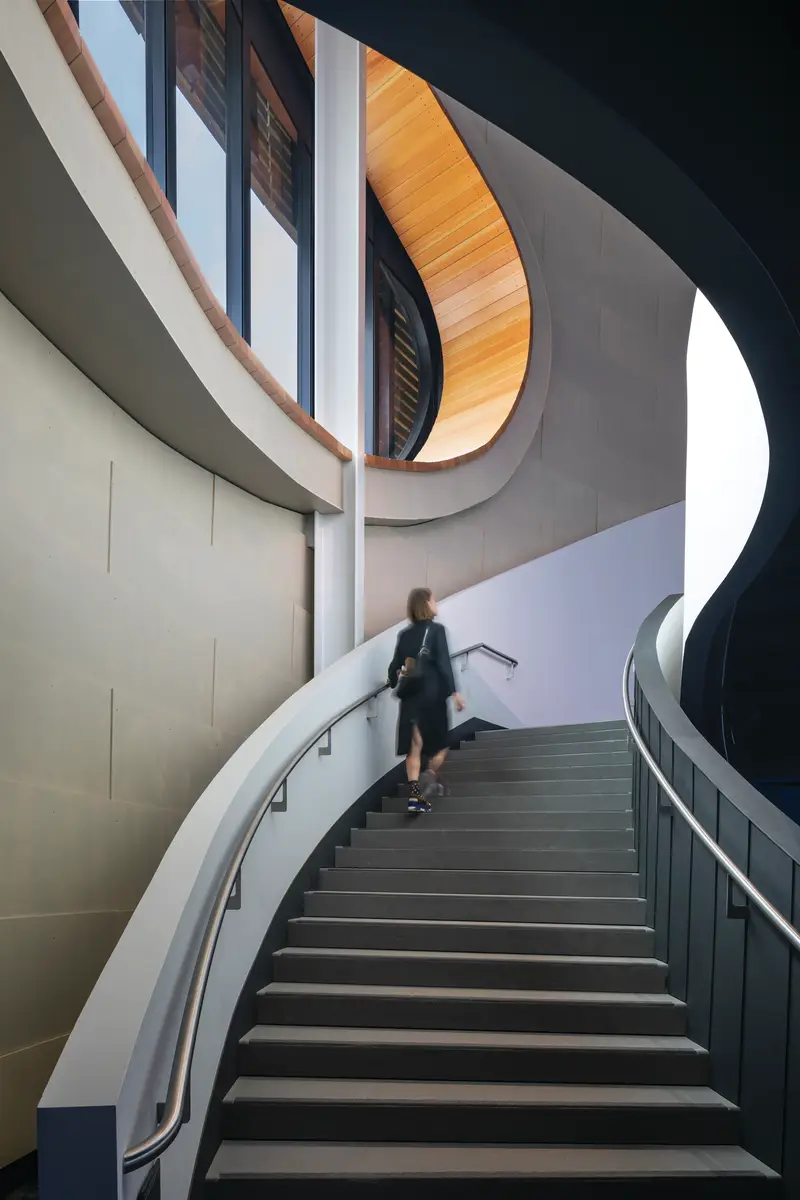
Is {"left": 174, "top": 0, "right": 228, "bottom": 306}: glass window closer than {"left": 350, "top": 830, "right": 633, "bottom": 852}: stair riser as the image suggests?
No

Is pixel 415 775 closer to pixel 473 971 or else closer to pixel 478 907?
pixel 478 907

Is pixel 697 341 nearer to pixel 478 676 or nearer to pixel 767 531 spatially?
pixel 767 531

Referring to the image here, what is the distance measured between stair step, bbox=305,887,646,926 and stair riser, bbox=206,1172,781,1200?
1724mm

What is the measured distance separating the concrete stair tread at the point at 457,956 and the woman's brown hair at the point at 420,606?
237cm

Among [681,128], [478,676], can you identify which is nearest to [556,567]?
[478,676]

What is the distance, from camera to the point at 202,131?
7.06 metres

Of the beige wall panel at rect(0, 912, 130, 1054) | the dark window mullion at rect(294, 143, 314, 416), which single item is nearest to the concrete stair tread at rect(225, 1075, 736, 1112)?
the beige wall panel at rect(0, 912, 130, 1054)

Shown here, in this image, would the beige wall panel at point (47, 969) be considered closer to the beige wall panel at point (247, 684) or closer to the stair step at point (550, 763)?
the beige wall panel at point (247, 684)

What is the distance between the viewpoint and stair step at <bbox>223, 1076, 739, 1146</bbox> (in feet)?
13.2

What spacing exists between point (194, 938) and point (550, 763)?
410cm

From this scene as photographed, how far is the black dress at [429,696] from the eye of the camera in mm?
6785

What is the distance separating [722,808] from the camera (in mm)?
4367

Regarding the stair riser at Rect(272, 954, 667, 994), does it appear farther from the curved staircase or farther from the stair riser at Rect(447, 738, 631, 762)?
the stair riser at Rect(447, 738, 631, 762)

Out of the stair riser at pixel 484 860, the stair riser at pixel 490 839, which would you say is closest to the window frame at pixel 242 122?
the stair riser at pixel 490 839
